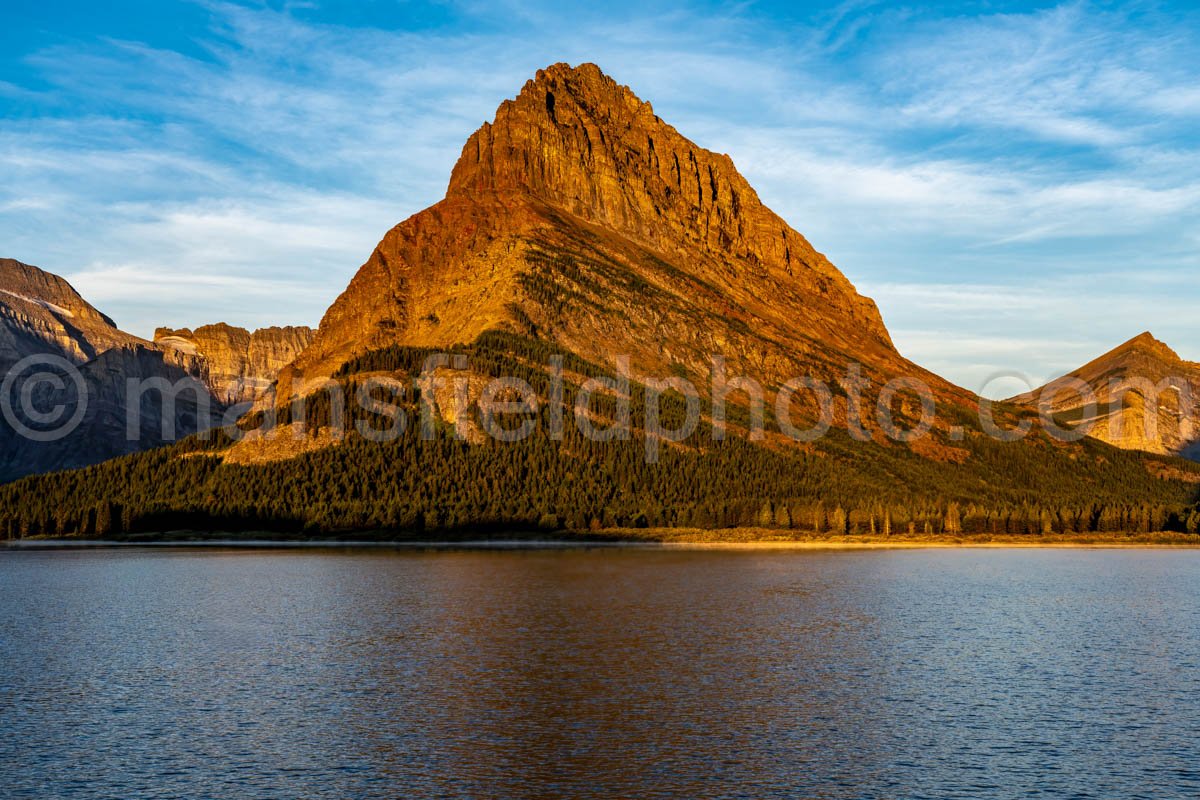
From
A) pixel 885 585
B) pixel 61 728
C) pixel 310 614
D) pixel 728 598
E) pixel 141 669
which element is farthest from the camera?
Result: pixel 885 585

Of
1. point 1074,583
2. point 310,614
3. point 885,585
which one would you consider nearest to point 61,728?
point 310,614

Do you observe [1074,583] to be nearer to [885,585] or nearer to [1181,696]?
[885,585]

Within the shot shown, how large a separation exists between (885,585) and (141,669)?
96500 mm

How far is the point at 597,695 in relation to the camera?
69562 mm

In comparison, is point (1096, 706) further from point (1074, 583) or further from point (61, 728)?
point (1074, 583)

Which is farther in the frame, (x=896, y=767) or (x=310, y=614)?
(x=310, y=614)

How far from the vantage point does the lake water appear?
51344 millimetres

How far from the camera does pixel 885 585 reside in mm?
145000

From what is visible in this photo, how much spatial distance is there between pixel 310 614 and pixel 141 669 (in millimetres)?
31980

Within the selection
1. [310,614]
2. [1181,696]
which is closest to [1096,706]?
[1181,696]

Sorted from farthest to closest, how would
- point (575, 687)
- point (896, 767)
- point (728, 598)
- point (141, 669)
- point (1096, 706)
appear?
1. point (728, 598)
2. point (141, 669)
3. point (575, 687)
4. point (1096, 706)
5. point (896, 767)

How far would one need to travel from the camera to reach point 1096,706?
216ft

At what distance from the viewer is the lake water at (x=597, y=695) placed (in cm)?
5134

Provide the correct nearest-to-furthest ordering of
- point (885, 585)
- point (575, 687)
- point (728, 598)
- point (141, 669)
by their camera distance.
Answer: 1. point (575, 687)
2. point (141, 669)
3. point (728, 598)
4. point (885, 585)
